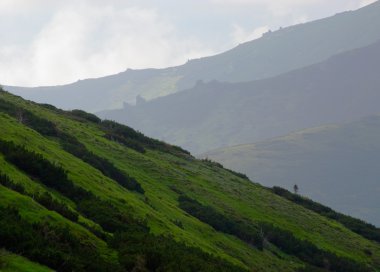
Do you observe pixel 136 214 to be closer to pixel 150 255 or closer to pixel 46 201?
pixel 46 201

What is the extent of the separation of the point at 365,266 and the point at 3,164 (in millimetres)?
30179

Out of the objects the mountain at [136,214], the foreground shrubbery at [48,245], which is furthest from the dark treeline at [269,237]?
the foreground shrubbery at [48,245]

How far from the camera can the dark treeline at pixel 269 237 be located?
41.1 m

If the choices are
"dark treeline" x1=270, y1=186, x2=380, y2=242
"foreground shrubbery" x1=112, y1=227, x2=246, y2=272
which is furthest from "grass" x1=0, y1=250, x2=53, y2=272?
"dark treeline" x1=270, y1=186, x2=380, y2=242

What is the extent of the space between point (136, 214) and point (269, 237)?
16.5 metres

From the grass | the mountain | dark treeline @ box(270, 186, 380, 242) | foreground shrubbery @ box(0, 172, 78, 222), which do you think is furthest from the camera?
dark treeline @ box(270, 186, 380, 242)

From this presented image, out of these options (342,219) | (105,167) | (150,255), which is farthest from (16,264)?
(342,219)

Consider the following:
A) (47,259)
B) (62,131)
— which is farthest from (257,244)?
(47,259)

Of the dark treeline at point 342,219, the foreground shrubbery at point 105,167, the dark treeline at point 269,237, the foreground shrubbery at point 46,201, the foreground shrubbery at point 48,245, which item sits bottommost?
the foreground shrubbery at point 48,245

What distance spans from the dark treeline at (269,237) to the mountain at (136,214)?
8cm

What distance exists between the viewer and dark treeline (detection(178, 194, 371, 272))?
135 feet

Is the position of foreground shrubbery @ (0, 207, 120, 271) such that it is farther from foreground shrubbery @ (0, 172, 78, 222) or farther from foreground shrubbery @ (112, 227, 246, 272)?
foreground shrubbery @ (0, 172, 78, 222)

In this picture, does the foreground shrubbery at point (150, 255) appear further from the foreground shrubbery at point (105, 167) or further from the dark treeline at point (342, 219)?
the dark treeline at point (342, 219)

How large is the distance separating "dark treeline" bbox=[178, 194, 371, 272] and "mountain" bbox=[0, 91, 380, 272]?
84mm
